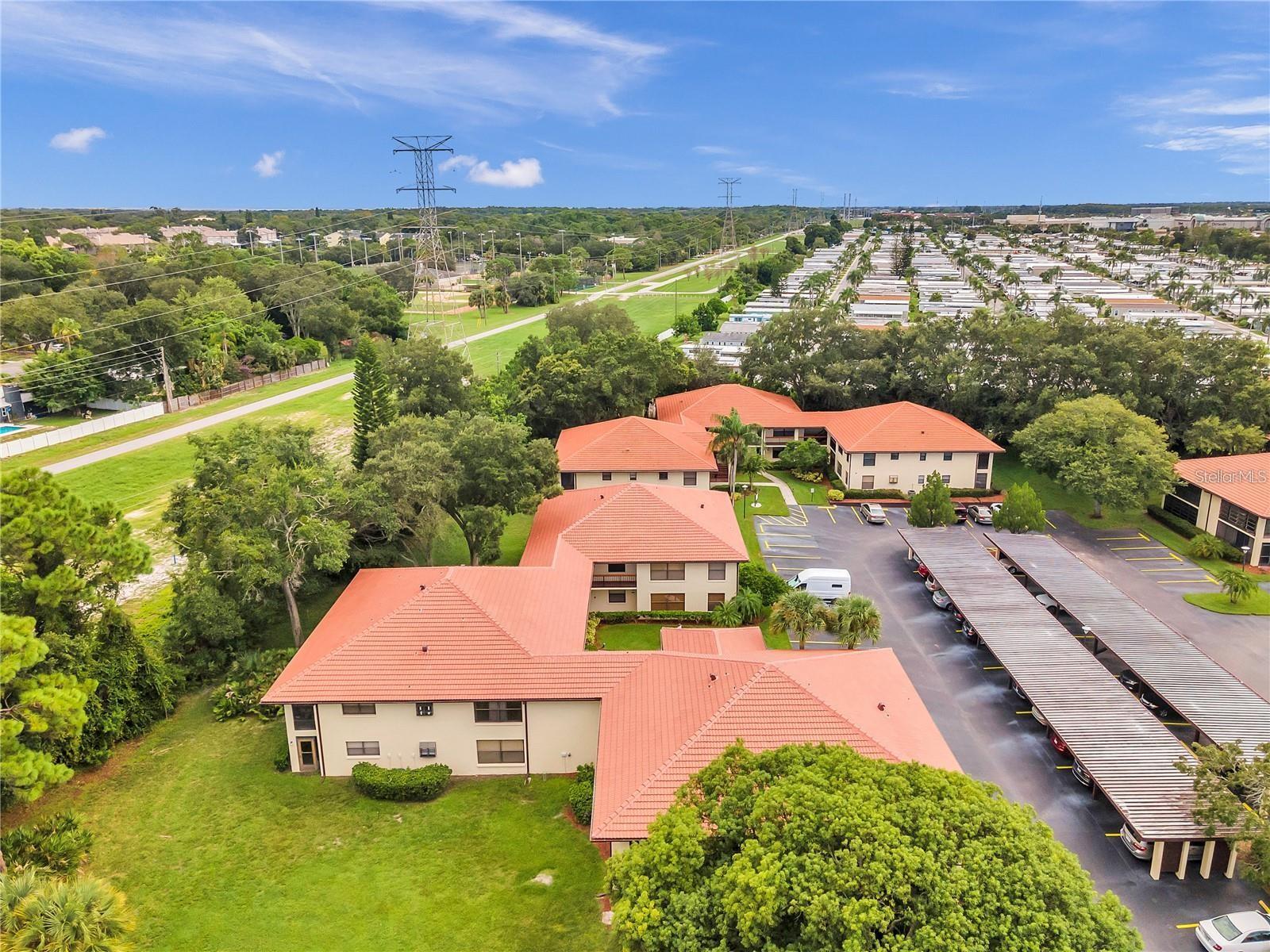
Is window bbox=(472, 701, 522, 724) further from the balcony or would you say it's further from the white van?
the white van

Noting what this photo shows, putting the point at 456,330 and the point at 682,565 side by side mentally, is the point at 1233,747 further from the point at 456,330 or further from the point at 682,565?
the point at 456,330

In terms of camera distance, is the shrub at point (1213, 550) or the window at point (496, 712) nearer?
the window at point (496, 712)

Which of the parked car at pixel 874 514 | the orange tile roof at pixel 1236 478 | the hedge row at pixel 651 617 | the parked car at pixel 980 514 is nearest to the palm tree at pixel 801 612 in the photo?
the hedge row at pixel 651 617

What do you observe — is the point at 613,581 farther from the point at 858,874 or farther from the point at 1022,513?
the point at 858,874

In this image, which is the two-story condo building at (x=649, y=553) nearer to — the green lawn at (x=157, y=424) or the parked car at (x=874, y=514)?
the parked car at (x=874, y=514)

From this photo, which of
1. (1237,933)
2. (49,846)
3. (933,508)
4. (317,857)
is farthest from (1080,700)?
(49,846)
